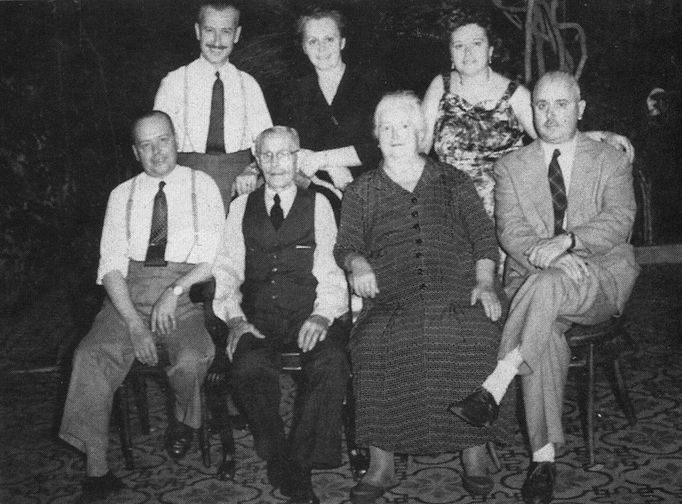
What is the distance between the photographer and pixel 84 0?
5605 mm

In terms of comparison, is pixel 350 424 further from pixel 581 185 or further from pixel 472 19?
pixel 472 19

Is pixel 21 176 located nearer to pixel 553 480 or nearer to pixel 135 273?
pixel 135 273

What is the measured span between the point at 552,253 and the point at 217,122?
1.90 metres

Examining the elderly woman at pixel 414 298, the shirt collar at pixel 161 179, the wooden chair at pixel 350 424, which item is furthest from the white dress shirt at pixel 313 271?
the shirt collar at pixel 161 179

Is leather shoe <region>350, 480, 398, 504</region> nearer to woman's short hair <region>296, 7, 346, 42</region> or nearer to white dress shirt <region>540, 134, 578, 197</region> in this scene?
white dress shirt <region>540, 134, 578, 197</region>

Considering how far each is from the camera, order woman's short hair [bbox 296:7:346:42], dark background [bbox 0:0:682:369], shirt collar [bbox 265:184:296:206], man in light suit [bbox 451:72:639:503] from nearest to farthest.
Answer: man in light suit [bbox 451:72:639:503], shirt collar [bbox 265:184:296:206], woman's short hair [bbox 296:7:346:42], dark background [bbox 0:0:682:369]

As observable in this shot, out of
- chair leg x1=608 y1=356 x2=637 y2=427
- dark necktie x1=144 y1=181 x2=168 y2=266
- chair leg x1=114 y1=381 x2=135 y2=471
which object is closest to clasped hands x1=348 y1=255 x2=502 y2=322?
chair leg x1=608 y1=356 x2=637 y2=427

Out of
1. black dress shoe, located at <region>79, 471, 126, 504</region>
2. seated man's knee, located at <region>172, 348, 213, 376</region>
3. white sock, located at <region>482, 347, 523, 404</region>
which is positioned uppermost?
seated man's knee, located at <region>172, 348, 213, 376</region>

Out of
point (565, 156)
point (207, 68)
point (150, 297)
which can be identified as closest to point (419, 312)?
point (565, 156)

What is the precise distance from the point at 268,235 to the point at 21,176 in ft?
12.4

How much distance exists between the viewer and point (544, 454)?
2.60m

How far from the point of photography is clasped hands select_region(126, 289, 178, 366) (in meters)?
2.91

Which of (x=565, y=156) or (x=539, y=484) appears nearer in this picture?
(x=539, y=484)

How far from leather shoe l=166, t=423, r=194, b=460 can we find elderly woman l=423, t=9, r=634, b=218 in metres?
1.71
